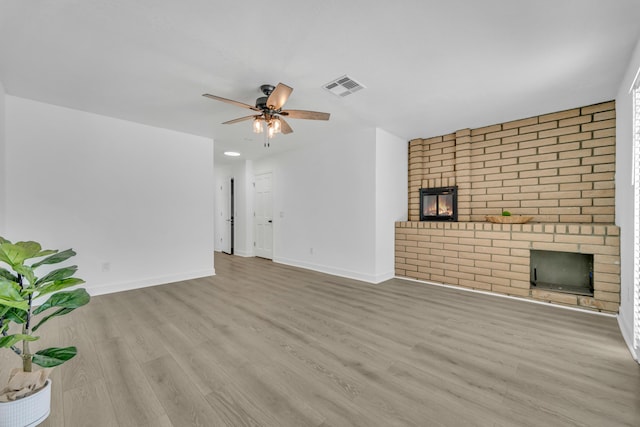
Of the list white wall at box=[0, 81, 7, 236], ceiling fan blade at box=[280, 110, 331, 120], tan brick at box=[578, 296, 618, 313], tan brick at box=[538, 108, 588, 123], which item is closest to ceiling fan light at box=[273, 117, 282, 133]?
ceiling fan blade at box=[280, 110, 331, 120]

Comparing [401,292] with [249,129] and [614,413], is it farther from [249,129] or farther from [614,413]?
[249,129]

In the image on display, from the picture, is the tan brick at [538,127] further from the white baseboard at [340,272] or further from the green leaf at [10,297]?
the green leaf at [10,297]

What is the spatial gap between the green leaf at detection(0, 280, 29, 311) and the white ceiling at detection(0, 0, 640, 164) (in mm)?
1773

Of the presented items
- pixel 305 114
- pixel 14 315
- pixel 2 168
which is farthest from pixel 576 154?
pixel 2 168

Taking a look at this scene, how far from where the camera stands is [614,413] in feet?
4.98

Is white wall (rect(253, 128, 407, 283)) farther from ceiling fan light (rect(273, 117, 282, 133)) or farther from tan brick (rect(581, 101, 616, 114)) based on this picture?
tan brick (rect(581, 101, 616, 114))

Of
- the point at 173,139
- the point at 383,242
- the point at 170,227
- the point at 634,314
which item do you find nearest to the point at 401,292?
the point at 383,242

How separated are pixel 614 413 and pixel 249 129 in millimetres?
4635

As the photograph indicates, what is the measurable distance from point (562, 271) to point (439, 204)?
1.84m

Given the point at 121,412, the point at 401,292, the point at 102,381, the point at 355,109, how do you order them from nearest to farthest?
the point at 121,412, the point at 102,381, the point at 355,109, the point at 401,292

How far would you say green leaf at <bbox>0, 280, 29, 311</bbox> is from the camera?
3.78ft

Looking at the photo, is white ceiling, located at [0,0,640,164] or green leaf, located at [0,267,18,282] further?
white ceiling, located at [0,0,640,164]

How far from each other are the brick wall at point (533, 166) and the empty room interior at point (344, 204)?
28mm

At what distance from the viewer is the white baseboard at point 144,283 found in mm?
3685
